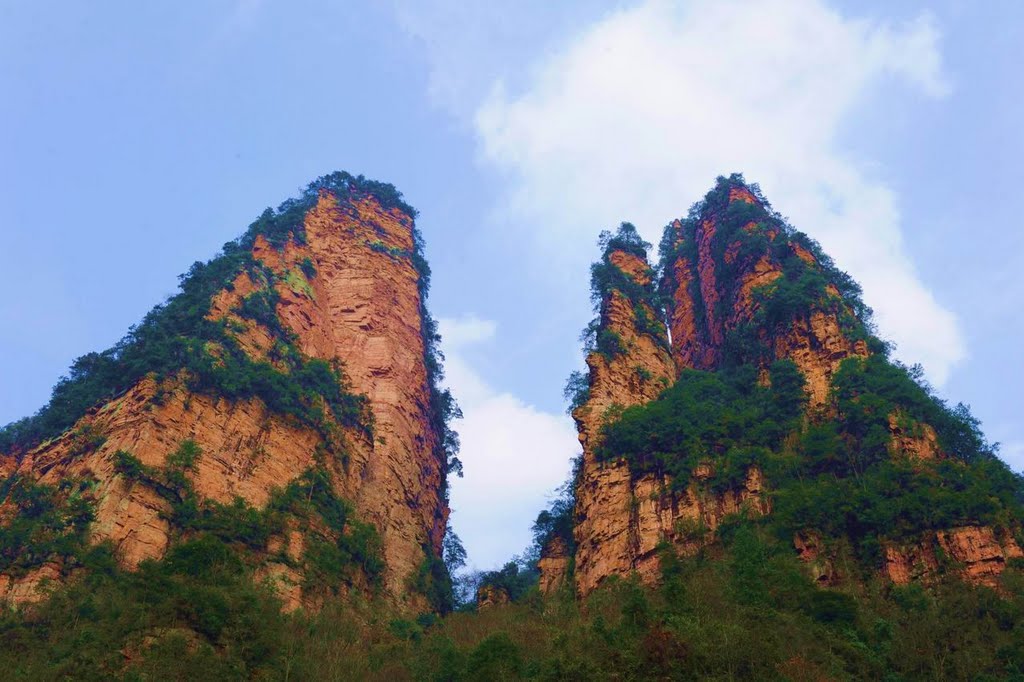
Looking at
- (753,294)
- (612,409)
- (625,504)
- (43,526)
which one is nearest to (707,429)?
(625,504)

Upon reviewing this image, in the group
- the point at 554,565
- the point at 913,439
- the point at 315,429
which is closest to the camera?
the point at 913,439

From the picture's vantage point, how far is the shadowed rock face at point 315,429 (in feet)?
103

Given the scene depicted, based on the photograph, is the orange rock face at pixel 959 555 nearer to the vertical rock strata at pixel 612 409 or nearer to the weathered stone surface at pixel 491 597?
the vertical rock strata at pixel 612 409

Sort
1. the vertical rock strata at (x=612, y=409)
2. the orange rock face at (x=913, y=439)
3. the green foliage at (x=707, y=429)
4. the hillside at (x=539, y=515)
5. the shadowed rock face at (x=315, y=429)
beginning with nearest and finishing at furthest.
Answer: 1. the hillside at (x=539, y=515)
2. the orange rock face at (x=913, y=439)
3. the shadowed rock face at (x=315, y=429)
4. the vertical rock strata at (x=612, y=409)
5. the green foliage at (x=707, y=429)

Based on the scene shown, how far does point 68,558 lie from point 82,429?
23.1 ft

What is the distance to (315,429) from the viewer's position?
127ft

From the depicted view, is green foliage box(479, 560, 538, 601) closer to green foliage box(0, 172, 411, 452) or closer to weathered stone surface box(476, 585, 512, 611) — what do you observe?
weathered stone surface box(476, 585, 512, 611)

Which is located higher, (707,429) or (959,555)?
(707,429)

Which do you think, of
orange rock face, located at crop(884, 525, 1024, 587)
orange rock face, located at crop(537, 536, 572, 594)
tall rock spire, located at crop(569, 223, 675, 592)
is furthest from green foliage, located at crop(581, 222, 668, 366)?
orange rock face, located at crop(884, 525, 1024, 587)

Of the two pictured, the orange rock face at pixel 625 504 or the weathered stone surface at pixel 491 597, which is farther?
the weathered stone surface at pixel 491 597

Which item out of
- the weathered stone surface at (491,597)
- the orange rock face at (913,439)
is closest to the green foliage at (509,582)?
the weathered stone surface at (491,597)

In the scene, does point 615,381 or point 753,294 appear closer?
point 615,381

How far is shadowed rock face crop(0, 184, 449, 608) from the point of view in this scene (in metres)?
31.3

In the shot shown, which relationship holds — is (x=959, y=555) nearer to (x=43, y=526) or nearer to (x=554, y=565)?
(x=554, y=565)
